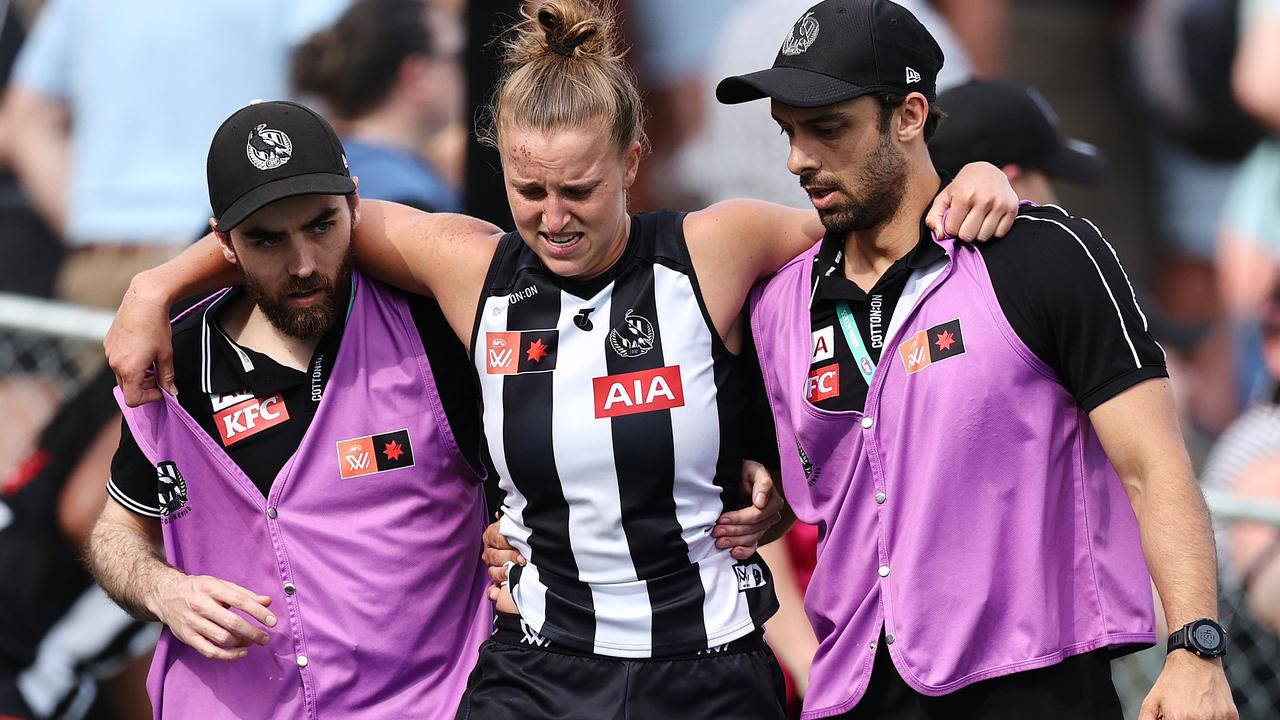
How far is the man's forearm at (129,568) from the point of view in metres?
2.98

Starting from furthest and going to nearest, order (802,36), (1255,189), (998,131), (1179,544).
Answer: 1. (1255,189)
2. (998,131)
3. (802,36)
4. (1179,544)

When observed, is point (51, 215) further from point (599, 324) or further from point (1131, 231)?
point (1131, 231)

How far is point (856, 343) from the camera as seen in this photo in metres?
2.85

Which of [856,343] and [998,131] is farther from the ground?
[998,131]

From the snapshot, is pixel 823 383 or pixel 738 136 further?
pixel 738 136

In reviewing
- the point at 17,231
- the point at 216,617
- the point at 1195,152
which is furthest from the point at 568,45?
the point at 1195,152

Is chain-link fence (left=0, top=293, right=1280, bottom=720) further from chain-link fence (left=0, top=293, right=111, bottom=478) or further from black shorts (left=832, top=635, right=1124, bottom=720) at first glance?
black shorts (left=832, top=635, right=1124, bottom=720)

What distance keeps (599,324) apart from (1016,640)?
1023 millimetres

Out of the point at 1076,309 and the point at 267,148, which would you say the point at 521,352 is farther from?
the point at 1076,309

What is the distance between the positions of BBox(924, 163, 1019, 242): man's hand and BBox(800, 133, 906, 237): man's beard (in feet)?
0.30

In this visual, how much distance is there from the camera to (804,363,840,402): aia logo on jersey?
2850 millimetres

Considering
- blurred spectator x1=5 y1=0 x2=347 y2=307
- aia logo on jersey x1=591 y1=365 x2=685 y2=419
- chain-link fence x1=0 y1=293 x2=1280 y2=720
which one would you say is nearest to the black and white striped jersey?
aia logo on jersey x1=591 y1=365 x2=685 y2=419

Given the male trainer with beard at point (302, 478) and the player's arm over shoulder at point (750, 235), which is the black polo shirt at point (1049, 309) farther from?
the male trainer with beard at point (302, 478)

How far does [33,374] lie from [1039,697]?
12.9ft
